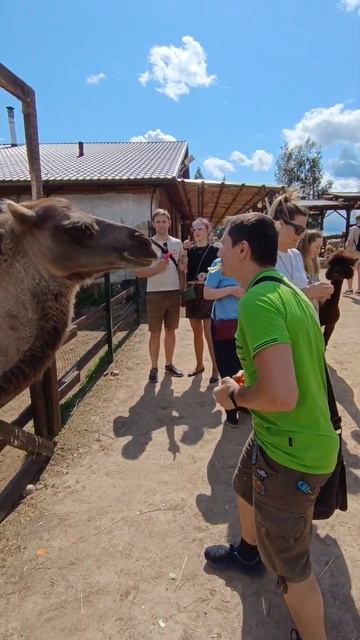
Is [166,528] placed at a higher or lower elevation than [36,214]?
lower

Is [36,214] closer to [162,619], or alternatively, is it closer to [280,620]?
[162,619]

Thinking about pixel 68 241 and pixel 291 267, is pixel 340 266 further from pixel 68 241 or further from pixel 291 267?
pixel 68 241

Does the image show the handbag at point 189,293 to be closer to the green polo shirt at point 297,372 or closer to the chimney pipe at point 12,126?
the green polo shirt at point 297,372

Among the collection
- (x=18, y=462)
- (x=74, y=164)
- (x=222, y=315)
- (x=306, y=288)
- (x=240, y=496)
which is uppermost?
(x=74, y=164)

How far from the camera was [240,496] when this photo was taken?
7.38ft

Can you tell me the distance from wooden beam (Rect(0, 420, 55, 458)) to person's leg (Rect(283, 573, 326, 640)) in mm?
2199

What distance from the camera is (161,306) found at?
5.38 meters

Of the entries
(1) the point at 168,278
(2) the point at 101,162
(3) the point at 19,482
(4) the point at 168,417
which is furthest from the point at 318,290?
(2) the point at 101,162

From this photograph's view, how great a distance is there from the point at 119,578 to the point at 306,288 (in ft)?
7.64

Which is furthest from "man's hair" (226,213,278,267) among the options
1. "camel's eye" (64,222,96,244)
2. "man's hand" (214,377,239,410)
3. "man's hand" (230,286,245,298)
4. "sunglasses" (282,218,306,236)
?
"man's hand" (230,286,245,298)

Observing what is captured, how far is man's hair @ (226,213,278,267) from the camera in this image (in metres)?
1.63

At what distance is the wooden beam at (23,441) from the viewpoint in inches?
120

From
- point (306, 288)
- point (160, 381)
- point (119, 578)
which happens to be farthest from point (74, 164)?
point (119, 578)

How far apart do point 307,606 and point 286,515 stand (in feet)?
1.39
